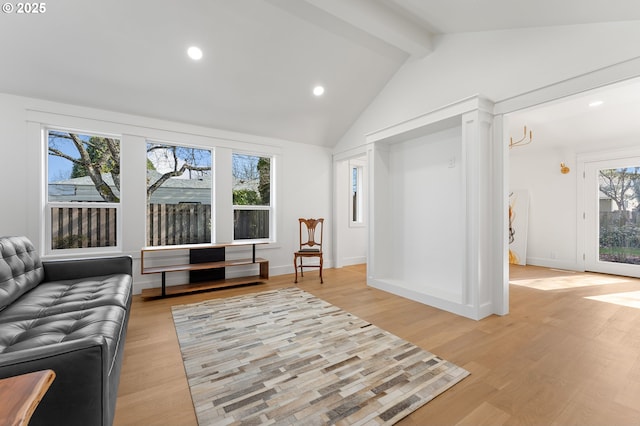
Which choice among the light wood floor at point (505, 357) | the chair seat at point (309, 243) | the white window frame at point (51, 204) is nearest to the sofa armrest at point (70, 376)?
the light wood floor at point (505, 357)

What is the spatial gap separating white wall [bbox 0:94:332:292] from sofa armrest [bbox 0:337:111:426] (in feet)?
10.2

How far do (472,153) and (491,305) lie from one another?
164 cm

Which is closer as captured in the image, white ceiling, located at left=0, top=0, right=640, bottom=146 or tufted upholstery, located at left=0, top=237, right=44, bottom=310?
tufted upholstery, located at left=0, top=237, right=44, bottom=310

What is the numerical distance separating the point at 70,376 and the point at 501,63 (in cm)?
393

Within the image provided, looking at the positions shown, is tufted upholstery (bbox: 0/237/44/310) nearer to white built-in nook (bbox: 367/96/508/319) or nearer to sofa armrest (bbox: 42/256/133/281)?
sofa armrest (bbox: 42/256/133/281)

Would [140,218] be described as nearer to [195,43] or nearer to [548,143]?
[195,43]

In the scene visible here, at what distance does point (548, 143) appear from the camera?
17.1 ft

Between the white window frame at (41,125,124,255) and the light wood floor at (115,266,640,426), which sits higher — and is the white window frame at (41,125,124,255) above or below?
above

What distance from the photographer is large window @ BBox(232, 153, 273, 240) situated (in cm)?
465

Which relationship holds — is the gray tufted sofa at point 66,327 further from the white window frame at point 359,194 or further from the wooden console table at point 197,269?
the white window frame at point 359,194

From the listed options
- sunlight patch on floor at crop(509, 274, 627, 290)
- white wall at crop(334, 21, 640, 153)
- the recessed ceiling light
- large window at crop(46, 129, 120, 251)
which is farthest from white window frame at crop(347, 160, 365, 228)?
large window at crop(46, 129, 120, 251)

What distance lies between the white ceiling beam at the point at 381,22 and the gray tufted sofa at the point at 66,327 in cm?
293

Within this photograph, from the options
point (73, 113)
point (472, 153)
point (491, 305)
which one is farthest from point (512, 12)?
point (73, 113)

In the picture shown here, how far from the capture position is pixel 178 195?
4.17 metres
